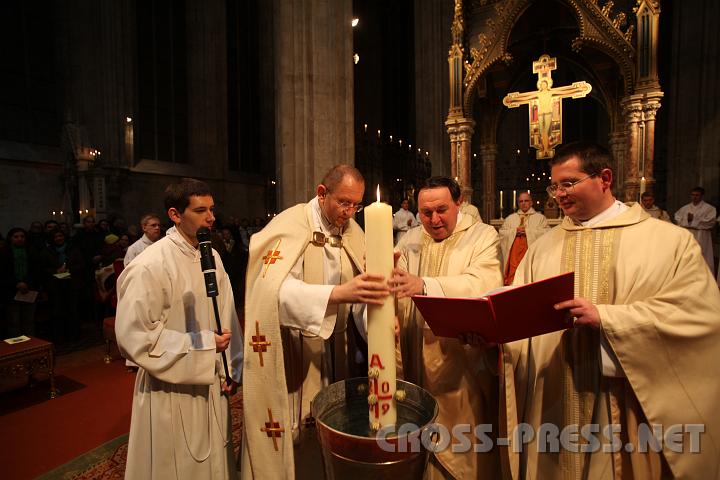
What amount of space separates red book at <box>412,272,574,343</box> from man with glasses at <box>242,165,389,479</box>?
34 centimetres

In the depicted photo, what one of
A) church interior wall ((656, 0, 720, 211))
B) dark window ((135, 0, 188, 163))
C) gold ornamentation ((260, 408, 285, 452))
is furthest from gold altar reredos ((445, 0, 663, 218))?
dark window ((135, 0, 188, 163))

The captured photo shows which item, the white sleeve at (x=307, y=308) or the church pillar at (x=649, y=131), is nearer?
the white sleeve at (x=307, y=308)

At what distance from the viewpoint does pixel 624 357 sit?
1.57 meters

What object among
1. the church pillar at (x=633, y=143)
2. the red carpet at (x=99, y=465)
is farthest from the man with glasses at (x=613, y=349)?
the church pillar at (x=633, y=143)

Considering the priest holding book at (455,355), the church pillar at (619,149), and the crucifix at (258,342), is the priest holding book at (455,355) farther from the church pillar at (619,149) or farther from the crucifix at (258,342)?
the church pillar at (619,149)

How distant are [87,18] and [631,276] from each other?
1437 cm

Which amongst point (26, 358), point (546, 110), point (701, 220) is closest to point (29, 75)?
point (26, 358)

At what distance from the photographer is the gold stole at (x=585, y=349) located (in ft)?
A: 5.74

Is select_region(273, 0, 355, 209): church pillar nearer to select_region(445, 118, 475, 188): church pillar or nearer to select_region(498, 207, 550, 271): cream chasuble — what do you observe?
select_region(445, 118, 475, 188): church pillar

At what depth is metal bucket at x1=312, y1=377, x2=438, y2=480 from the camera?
1101mm

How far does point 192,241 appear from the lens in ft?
6.77

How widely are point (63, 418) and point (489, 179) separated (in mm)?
8715

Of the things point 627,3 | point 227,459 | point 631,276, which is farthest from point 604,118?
point 227,459

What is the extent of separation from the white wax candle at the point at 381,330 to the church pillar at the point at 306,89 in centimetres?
439
